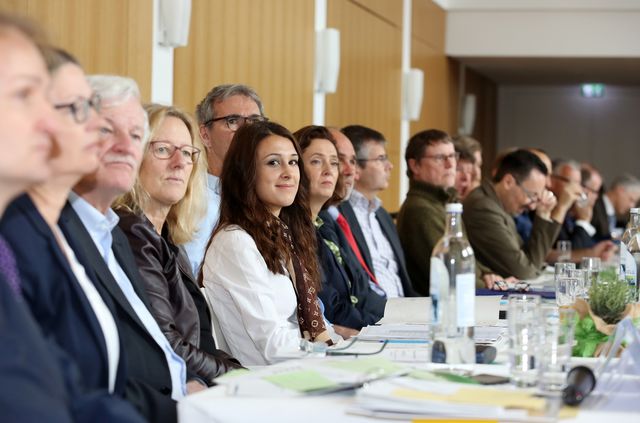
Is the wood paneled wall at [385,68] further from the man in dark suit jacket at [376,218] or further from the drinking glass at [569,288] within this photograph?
the drinking glass at [569,288]

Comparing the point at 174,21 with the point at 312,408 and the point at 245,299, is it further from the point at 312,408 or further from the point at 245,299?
the point at 312,408

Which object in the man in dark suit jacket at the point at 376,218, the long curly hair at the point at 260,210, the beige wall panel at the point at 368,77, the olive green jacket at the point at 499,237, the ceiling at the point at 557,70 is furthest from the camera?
the ceiling at the point at 557,70

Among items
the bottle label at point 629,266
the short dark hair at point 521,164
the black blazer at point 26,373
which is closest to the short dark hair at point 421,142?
the short dark hair at point 521,164

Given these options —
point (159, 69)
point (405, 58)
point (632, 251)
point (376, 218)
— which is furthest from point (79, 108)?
point (405, 58)

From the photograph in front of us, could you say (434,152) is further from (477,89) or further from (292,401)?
(477,89)

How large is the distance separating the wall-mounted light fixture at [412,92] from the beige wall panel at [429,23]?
53 cm

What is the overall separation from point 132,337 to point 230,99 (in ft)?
7.21

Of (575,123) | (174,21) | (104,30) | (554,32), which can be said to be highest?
(554,32)

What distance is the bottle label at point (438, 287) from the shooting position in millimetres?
2373

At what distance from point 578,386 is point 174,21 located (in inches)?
153

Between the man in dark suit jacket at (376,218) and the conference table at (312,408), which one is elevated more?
the man in dark suit jacket at (376,218)

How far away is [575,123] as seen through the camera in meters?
17.5

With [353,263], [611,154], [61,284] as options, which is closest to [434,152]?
[353,263]

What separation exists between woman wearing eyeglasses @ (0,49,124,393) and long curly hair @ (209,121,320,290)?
124 centimetres
